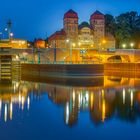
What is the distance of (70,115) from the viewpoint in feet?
71.5

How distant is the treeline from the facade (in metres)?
2.24

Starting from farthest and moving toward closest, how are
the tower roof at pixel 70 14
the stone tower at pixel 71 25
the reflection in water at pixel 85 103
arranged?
the tower roof at pixel 70 14 < the stone tower at pixel 71 25 < the reflection in water at pixel 85 103

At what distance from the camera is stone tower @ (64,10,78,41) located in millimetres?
73938

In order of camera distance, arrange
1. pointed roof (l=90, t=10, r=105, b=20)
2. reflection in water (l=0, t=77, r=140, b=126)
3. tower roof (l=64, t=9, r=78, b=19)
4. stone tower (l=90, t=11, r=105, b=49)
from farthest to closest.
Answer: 1. pointed roof (l=90, t=10, r=105, b=20)
2. stone tower (l=90, t=11, r=105, b=49)
3. tower roof (l=64, t=9, r=78, b=19)
4. reflection in water (l=0, t=77, r=140, b=126)

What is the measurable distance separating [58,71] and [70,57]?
8.57m

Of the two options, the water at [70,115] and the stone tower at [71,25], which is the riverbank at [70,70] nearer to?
the water at [70,115]

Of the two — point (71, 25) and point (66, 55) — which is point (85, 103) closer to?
point (66, 55)

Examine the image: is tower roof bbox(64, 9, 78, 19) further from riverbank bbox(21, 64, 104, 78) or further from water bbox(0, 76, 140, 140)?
water bbox(0, 76, 140, 140)

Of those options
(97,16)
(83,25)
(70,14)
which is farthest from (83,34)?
(97,16)

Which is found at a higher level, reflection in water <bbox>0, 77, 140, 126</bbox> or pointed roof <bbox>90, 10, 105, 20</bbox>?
pointed roof <bbox>90, 10, 105, 20</bbox>

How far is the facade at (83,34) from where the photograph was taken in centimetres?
7212

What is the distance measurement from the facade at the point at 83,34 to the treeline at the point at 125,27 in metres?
2.24

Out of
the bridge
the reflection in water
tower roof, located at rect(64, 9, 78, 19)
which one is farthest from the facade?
the reflection in water

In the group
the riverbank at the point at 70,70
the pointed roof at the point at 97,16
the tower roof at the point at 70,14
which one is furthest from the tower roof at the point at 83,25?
the riverbank at the point at 70,70
